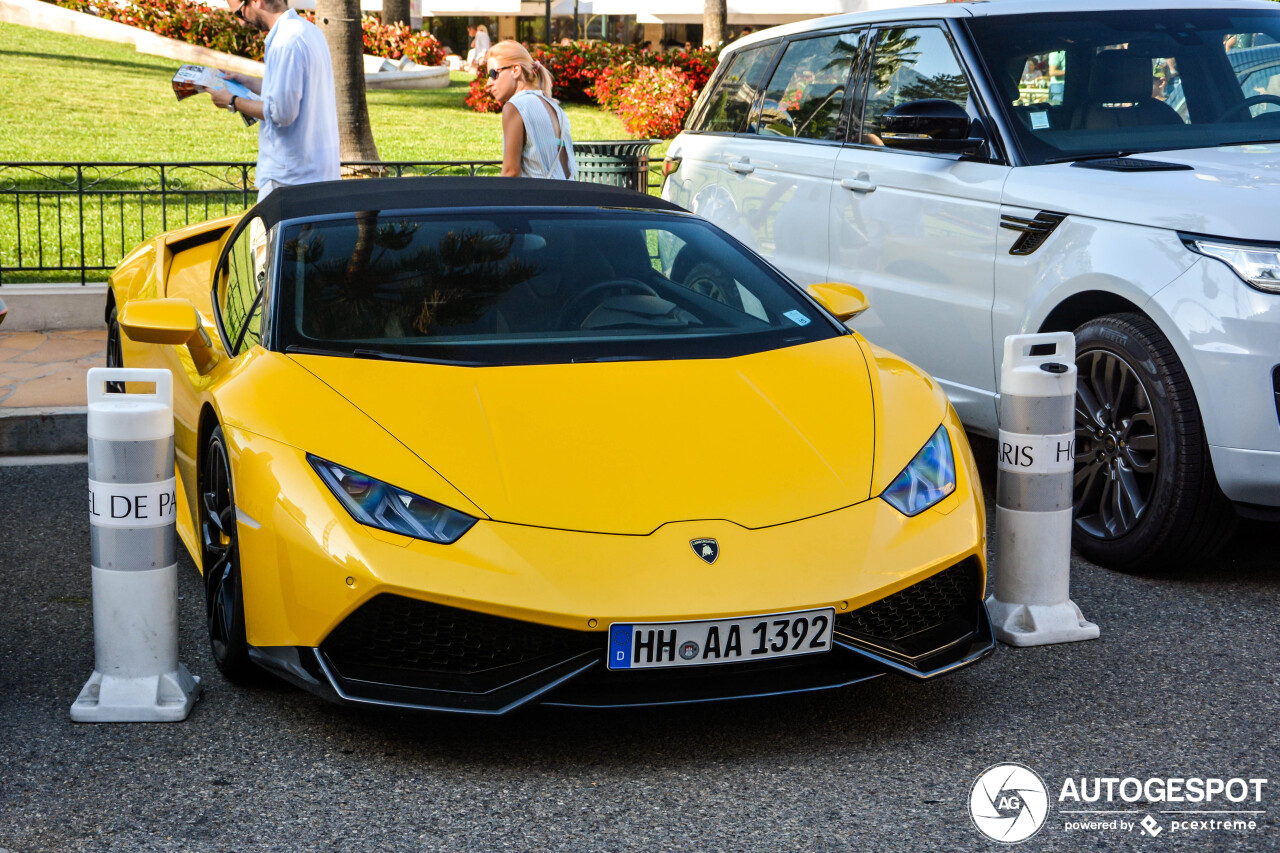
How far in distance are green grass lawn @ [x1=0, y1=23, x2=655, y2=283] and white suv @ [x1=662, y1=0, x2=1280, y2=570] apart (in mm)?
4837

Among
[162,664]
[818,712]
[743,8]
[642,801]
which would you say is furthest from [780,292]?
[743,8]

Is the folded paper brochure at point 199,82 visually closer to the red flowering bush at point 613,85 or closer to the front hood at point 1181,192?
the front hood at point 1181,192

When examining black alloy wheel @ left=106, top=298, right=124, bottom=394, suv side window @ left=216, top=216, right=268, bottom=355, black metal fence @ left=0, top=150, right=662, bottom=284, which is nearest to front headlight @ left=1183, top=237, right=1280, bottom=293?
suv side window @ left=216, top=216, right=268, bottom=355

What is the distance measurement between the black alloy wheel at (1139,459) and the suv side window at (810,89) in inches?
74.0

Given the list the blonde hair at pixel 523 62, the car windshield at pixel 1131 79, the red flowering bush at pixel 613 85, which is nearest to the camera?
the car windshield at pixel 1131 79

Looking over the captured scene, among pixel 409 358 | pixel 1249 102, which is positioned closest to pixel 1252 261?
pixel 1249 102

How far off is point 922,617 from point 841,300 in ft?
4.66

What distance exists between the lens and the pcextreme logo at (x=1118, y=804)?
9.93 ft

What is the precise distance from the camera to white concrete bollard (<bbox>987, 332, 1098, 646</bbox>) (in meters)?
4.00

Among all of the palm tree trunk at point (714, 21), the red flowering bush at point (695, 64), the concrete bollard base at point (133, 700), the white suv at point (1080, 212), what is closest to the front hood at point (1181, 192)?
the white suv at point (1080, 212)

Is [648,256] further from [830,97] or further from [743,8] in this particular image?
[743,8]

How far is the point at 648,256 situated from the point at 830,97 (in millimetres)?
2120

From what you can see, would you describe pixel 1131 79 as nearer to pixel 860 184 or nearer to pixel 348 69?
pixel 860 184

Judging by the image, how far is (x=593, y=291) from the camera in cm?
429
